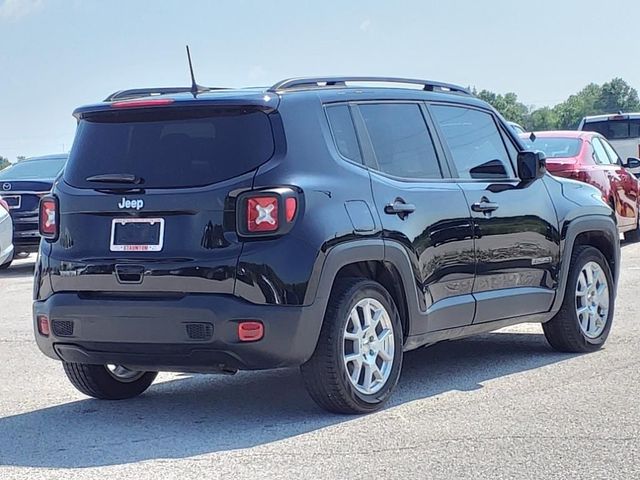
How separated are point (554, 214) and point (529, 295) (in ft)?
2.21

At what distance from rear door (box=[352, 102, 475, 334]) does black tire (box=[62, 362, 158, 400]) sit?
1824 millimetres

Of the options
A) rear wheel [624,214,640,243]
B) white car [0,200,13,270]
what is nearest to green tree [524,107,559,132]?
rear wheel [624,214,640,243]

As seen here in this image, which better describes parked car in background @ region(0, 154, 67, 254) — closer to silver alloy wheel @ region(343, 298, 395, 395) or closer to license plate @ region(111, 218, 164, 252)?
license plate @ region(111, 218, 164, 252)

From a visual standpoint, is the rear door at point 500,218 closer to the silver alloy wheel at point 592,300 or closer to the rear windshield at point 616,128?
the silver alloy wheel at point 592,300

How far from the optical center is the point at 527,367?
815 centimetres

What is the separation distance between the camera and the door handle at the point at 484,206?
7664 millimetres

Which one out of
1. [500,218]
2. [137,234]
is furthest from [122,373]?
[500,218]

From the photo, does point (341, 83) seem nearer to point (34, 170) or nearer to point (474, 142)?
point (474, 142)

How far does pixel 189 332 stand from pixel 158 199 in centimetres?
75

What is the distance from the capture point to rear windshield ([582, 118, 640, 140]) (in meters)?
27.2

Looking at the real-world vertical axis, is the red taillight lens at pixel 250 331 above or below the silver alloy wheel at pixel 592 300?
above

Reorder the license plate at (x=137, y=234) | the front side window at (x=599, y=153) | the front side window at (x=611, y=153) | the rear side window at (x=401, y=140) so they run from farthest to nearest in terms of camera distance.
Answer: the front side window at (x=611, y=153)
the front side window at (x=599, y=153)
the rear side window at (x=401, y=140)
the license plate at (x=137, y=234)

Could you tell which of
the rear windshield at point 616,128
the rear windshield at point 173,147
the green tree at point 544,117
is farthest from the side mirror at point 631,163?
the green tree at point 544,117

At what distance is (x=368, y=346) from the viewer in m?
6.76
